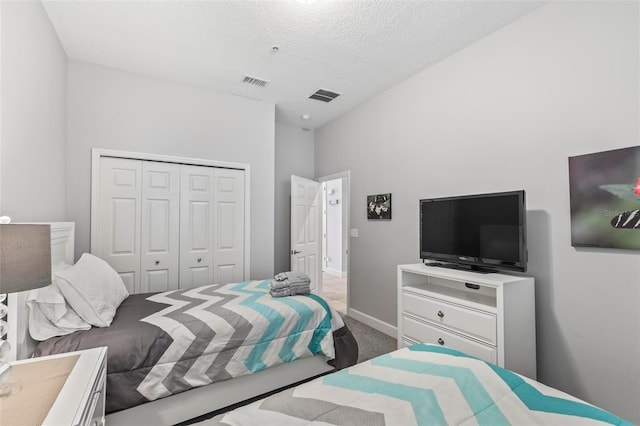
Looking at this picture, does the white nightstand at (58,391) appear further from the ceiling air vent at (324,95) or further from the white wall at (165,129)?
the ceiling air vent at (324,95)

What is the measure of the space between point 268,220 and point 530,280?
2919 mm

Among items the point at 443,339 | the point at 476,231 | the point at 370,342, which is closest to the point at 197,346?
the point at 443,339

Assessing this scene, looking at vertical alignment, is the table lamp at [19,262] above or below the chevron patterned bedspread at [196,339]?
above

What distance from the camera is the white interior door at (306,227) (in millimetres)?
4234

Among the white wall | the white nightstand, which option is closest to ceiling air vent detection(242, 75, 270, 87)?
the white wall

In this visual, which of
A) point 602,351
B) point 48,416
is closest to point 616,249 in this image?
point 602,351

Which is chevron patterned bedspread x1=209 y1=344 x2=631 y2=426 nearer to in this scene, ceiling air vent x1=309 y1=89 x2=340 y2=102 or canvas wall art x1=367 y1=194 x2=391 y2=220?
canvas wall art x1=367 y1=194 x2=391 y2=220

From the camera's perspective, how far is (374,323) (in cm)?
374

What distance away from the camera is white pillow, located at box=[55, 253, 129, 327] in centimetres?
183

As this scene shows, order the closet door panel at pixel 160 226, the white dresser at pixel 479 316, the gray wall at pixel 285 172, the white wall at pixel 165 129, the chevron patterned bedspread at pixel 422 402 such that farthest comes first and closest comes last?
the gray wall at pixel 285 172, the closet door panel at pixel 160 226, the white wall at pixel 165 129, the white dresser at pixel 479 316, the chevron patterned bedspread at pixel 422 402

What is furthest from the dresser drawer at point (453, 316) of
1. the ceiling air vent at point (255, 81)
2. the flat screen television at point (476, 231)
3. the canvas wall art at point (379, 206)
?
the ceiling air vent at point (255, 81)

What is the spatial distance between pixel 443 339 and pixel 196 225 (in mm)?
2839

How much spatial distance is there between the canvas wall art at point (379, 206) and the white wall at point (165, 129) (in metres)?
1.32

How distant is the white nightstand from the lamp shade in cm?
38
